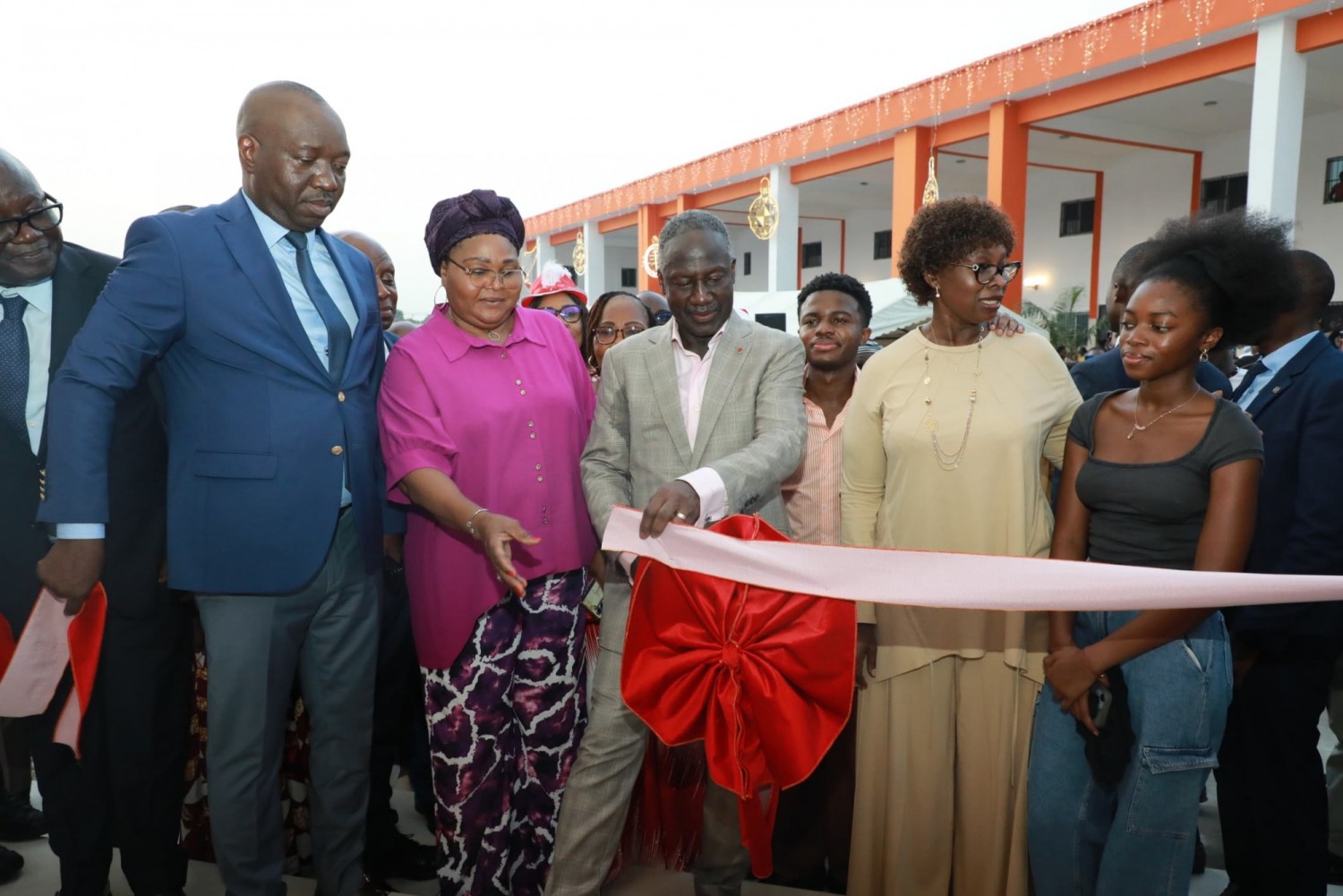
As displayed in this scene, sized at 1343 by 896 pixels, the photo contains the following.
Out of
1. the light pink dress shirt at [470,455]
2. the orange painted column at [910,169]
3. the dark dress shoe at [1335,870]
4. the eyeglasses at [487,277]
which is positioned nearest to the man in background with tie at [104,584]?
the light pink dress shirt at [470,455]

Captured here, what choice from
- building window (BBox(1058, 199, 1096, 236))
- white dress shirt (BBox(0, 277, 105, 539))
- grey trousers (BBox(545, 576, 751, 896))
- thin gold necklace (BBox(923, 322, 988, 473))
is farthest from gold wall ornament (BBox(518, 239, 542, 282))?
building window (BBox(1058, 199, 1096, 236))

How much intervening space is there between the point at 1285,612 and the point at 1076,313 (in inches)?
691

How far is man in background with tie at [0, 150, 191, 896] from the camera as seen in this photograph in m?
2.48

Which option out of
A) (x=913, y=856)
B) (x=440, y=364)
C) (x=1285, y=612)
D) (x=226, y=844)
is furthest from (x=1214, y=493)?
(x=226, y=844)

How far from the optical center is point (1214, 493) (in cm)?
204

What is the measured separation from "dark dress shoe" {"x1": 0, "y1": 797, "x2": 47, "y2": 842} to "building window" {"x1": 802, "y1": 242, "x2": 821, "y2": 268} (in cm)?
2562

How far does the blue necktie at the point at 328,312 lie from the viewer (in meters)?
2.50

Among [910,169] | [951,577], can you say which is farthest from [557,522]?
[910,169]

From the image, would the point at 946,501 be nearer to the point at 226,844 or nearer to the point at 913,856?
the point at 913,856

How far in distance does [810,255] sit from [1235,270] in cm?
2584

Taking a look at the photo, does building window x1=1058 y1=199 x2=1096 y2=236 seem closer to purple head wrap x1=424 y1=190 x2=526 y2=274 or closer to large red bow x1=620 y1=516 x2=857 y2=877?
purple head wrap x1=424 y1=190 x2=526 y2=274

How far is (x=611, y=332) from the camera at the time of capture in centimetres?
409

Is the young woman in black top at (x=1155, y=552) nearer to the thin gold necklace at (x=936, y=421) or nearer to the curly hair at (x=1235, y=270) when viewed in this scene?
the curly hair at (x=1235, y=270)

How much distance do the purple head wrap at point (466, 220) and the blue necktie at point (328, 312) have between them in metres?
0.34
